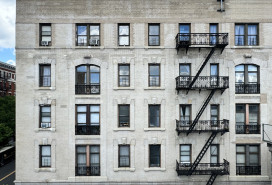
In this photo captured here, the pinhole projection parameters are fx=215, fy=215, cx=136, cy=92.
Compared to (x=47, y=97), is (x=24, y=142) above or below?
below

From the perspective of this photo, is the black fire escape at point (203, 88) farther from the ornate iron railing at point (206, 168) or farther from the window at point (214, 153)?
the window at point (214, 153)

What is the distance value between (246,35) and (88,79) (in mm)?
13203

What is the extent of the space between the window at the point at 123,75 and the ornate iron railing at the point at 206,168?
7.43 metres

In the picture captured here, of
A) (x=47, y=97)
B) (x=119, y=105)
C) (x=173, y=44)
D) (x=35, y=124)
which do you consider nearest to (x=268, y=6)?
(x=173, y=44)

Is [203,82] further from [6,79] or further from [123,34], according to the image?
[6,79]

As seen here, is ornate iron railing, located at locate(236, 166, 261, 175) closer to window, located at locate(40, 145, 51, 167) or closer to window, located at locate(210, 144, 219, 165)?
window, located at locate(210, 144, 219, 165)

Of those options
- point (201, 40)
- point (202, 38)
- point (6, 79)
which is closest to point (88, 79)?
point (201, 40)

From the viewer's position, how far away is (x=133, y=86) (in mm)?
16969

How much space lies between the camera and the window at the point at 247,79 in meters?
17.2

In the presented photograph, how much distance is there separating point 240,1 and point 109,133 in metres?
14.9

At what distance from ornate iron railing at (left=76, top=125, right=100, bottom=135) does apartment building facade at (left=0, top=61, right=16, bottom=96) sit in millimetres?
56286

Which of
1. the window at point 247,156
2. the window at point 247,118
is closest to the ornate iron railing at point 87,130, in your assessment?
the window at point 247,118

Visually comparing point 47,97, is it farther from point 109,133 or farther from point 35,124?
point 109,133

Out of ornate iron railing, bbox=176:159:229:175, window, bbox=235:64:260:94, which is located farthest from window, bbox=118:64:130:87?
window, bbox=235:64:260:94
